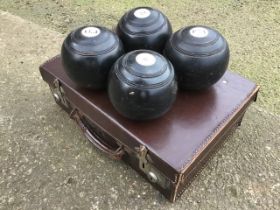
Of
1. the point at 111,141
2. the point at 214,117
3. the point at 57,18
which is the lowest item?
the point at 57,18

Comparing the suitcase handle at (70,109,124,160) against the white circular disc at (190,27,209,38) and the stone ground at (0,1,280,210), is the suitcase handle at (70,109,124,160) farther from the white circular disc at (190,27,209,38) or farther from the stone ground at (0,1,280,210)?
the white circular disc at (190,27,209,38)

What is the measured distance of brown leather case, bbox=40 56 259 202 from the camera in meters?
1.19

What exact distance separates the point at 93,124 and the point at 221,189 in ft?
1.96

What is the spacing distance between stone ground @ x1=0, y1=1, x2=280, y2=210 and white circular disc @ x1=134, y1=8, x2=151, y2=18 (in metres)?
0.63

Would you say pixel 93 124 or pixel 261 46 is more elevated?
pixel 93 124

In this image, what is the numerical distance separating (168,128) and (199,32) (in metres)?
0.37

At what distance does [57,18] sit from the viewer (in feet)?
8.41

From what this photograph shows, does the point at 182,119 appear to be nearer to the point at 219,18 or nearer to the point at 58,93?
the point at 58,93

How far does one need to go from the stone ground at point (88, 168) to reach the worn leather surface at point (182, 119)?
24 centimetres

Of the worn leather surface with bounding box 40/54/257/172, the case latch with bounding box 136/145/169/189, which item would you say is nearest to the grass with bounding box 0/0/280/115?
the worn leather surface with bounding box 40/54/257/172

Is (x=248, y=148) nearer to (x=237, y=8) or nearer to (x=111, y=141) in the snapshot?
(x=111, y=141)

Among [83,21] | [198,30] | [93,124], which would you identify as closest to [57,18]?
[83,21]

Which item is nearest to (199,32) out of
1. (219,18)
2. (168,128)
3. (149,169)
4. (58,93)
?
(168,128)

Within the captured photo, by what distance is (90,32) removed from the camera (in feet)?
4.10
